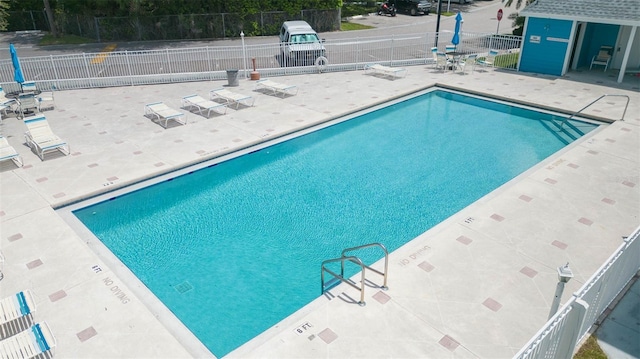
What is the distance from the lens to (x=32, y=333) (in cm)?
586

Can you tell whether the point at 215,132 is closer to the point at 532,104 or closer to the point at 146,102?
the point at 146,102

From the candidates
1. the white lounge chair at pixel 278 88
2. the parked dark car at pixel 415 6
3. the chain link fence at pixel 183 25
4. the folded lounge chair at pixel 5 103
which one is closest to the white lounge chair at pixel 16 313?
the folded lounge chair at pixel 5 103

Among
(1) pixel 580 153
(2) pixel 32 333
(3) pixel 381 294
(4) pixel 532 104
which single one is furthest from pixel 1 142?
(4) pixel 532 104

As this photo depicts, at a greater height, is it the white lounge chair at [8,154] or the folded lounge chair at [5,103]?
the folded lounge chair at [5,103]

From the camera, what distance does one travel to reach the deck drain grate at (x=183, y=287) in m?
7.88

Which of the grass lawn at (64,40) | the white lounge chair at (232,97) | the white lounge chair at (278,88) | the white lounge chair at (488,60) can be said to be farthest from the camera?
the grass lawn at (64,40)

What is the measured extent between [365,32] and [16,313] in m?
31.2

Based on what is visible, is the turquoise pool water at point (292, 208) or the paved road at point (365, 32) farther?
the paved road at point (365, 32)

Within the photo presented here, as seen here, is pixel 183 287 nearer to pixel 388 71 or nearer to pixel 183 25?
pixel 388 71

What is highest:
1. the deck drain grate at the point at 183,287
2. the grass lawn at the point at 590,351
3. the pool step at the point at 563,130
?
the pool step at the point at 563,130

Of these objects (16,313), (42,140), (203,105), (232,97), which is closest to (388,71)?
(232,97)

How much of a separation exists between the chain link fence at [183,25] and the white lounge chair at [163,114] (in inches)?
698

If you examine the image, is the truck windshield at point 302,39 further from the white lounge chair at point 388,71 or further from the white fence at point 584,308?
the white fence at point 584,308

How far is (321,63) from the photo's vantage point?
2100 cm
